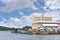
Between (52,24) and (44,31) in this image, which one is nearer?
(44,31)

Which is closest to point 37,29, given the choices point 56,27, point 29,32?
point 29,32

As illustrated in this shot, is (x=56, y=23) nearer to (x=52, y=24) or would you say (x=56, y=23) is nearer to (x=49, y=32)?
(x=52, y=24)

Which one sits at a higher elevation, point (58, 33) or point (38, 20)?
point (38, 20)

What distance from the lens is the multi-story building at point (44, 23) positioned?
39.5 ft

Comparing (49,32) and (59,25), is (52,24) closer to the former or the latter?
(59,25)

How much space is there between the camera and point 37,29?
11.9m

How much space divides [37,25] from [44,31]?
1.30m

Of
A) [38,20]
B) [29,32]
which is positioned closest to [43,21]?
[38,20]

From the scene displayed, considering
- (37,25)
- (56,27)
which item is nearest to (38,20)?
(37,25)

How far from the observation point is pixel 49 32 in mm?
11406

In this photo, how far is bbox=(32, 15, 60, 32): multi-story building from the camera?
12.0m

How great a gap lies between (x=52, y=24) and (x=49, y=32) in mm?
1495

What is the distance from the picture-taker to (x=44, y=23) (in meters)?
12.8

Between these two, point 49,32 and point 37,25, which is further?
point 37,25
